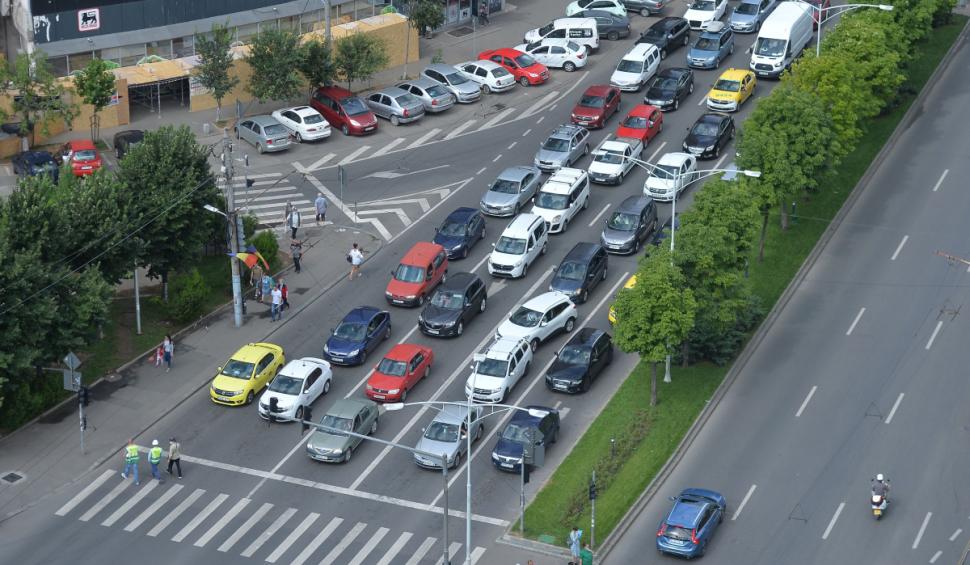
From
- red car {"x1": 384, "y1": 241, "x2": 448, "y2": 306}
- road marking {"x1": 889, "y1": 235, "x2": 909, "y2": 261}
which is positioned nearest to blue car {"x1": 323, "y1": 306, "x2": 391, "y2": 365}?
red car {"x1": 384, "y1": 241, "x2": 448, "y2": 306}

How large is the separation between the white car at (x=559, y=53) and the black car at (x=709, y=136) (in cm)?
1378

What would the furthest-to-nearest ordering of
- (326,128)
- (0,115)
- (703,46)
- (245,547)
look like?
1. (703,46)
2. (326,128)
3. (0,115)
4. (245,547)

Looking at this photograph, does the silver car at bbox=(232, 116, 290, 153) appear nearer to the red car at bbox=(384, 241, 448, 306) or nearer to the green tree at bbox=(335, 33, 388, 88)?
the green tree at bbox=(335, 33, 388, 88)

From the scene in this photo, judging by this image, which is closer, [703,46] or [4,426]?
[4,426]

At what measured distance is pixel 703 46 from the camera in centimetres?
9131

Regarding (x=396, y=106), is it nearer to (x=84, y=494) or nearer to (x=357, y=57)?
(x=357, y=57)

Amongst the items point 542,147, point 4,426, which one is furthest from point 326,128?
point 4,426

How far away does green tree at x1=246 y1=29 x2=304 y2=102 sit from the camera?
86125 millimetres

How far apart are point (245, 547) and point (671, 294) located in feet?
60.4

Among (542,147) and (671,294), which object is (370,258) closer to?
(542,147)

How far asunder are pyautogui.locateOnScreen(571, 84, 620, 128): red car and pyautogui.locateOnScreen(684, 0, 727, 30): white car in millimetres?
13491

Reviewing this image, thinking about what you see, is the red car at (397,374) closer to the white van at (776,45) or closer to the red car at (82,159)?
the red car at (82,159)

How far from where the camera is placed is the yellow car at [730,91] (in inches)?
3327

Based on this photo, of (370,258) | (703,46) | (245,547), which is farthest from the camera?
(703,46)
